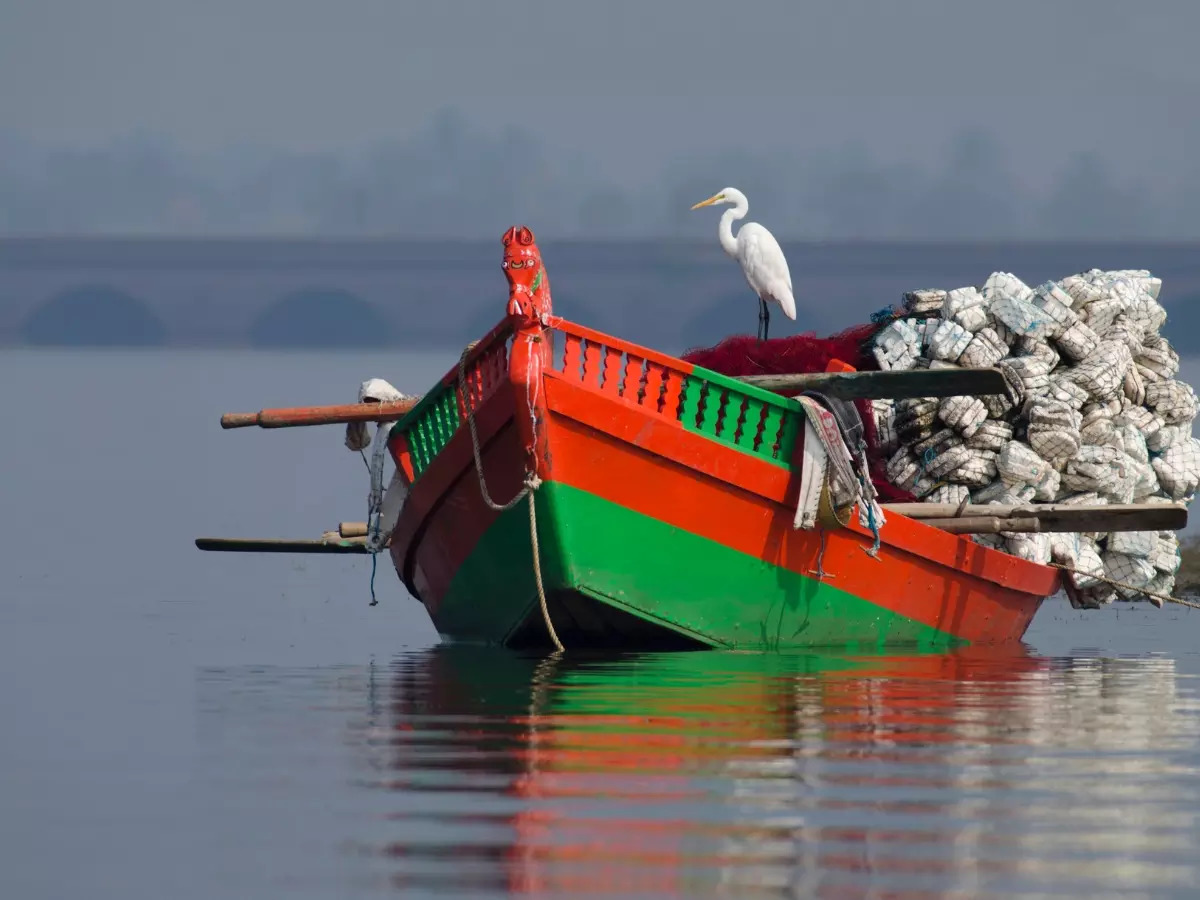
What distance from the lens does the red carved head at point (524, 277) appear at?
44.8 feet

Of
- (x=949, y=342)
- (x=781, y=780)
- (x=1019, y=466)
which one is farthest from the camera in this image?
(x=949, y=342)

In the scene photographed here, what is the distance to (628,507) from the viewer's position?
46.0 ft

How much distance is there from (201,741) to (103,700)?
2.37 m

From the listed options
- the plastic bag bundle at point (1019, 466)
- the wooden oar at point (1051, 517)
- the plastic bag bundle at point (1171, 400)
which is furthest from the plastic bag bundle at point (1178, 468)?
the wooden oar at point (1051, 517)

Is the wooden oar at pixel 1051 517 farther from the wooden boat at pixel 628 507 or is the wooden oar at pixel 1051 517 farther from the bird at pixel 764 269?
the bird at pixel 764 269

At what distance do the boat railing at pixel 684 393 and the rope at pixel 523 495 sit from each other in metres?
0.69

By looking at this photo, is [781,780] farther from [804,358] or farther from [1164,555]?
[1164,555]

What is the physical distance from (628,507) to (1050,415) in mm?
4073

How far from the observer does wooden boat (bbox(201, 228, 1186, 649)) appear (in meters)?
13.8

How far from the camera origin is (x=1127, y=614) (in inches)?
806

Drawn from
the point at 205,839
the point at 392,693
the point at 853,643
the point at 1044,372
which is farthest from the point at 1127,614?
the point at 205,839

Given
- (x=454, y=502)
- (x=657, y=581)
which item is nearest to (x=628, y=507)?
(x=657, y=581)

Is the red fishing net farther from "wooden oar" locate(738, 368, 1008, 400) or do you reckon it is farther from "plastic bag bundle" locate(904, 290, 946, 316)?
"wooden oar" locate(738, 368, 1008, 400)

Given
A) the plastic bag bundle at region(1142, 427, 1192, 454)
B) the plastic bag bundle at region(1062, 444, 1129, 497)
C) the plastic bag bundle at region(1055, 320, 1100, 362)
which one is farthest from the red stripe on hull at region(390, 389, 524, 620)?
the plastic bag bundle at region(1142, 427, 1192, 454)
